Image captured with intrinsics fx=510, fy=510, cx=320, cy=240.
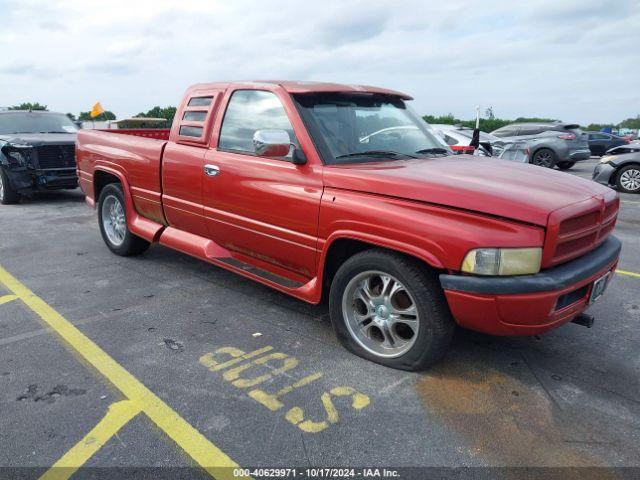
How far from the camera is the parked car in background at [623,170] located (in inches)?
451

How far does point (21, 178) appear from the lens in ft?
30.2

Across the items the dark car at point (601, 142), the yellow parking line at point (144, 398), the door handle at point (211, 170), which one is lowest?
the dark car at point (601, 142)

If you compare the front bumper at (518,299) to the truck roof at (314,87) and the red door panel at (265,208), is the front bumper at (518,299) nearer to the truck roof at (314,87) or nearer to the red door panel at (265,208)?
the red door panel at (265,208)

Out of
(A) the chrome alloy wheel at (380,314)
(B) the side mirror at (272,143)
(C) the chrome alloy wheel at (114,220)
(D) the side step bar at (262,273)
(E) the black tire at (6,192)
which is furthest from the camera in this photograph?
(E) the black tire at (6,192)

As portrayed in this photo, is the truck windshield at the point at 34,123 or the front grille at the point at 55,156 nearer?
the front grille at the point at 55,156

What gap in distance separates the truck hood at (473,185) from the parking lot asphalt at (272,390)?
3.72ft

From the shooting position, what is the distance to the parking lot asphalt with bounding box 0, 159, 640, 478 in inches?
99.9

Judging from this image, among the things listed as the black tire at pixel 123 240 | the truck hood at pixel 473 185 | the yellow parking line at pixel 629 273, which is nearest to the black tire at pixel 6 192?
the black tire at pixel 123 240

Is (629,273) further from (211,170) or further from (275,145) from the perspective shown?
(211,170)

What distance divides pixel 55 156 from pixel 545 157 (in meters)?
13.4

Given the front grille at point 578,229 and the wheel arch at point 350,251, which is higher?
the front grille at point 578,229

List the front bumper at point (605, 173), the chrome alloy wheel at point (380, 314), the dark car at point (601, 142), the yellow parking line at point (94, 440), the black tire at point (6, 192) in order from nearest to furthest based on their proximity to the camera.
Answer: the yellow parking line at point (94, 440) → the chrome alloy wheel at point (380, 314) → the black tire at point (6, 192) → the front bumper at point (605, 173) → the dark car at point (601, 142)

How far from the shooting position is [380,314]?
132 inches

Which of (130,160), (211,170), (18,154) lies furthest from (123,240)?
(18,154)
